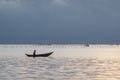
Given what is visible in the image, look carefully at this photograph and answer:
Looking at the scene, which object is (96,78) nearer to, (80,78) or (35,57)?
(80,78)

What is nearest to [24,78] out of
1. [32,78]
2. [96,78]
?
[32,78]

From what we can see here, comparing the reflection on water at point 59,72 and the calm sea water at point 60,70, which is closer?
the reflection on water at point 59,72

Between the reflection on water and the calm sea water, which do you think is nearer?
the reflection on water

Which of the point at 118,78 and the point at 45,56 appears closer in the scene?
the point at 118,78

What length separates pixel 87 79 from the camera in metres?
38.7

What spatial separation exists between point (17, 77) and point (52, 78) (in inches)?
151

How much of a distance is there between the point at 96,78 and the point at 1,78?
976 cm

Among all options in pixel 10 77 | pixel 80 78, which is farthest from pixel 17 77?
pixel 80 78

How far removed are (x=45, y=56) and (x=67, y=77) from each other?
4843cm

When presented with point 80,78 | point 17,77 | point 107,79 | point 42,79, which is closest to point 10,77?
point 17,77

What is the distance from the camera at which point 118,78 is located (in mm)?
38969

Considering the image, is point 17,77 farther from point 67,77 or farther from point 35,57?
point 35,57

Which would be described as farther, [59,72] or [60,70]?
[60,70]

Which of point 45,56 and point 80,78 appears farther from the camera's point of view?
point 45,56
